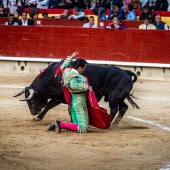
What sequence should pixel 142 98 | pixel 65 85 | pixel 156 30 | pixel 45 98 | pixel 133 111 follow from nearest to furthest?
pixel 65 85
pixel 45 98
pixel 133 111
pixel 142 98
pixel 156 30

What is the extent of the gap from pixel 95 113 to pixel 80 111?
0.23 metres

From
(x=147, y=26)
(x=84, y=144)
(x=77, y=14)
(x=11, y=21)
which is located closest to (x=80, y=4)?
(x=77, y=14)

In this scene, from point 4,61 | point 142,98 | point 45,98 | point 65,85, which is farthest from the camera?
point 4,61

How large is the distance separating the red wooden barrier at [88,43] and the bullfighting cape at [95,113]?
24.2 feet

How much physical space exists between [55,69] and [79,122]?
40.4 inches

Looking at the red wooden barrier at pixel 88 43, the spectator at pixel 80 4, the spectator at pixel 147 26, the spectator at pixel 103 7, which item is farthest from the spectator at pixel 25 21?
the spectator at pixel 147 26

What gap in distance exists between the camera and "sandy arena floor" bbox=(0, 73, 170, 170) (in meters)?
7.11

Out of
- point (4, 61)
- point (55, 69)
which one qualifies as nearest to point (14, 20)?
point (4, 61)

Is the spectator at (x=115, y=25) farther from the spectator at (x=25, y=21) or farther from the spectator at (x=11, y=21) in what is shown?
the spectator at (x=11, y=21)

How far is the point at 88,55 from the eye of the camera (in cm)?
1722

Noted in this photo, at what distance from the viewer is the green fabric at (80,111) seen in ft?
29.2

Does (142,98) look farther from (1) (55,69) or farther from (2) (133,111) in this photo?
(1) (55,69)

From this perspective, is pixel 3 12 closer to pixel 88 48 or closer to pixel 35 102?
pixel 88 48

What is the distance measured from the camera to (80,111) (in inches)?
352
